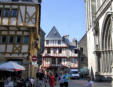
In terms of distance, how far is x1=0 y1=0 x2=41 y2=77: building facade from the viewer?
77.0ft

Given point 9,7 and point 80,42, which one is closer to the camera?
point 9,7

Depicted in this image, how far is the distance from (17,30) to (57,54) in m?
29.4

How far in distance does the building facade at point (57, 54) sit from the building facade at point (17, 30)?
2800 centimetres

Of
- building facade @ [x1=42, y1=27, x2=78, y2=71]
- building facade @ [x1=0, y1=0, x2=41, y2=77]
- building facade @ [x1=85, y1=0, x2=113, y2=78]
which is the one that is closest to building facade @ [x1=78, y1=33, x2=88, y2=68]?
building facade @ [x1=42, y1=27, x2=78, y2=71]

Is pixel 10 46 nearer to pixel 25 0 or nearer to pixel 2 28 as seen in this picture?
pixel 2 28

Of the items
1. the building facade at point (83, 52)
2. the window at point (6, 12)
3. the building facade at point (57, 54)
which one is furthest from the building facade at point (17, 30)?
the building facade at point (83, 52)

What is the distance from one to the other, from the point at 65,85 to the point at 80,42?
46.6 m

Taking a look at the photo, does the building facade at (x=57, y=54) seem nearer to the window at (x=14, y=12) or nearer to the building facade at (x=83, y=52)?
the building facade at (x=83, y=52)

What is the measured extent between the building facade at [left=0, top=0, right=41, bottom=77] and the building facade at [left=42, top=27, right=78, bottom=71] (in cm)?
2800

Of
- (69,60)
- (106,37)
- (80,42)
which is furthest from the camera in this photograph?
(80,42)

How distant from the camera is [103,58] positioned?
29859 millimetres

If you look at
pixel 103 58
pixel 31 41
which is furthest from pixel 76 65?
pixel 31 41

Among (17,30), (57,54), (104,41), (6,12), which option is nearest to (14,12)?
(6,12)

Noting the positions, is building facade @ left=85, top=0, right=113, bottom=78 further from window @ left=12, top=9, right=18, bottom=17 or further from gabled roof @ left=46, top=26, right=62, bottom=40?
gabled roof @ left=46, top=26, right=62, bottom=40
